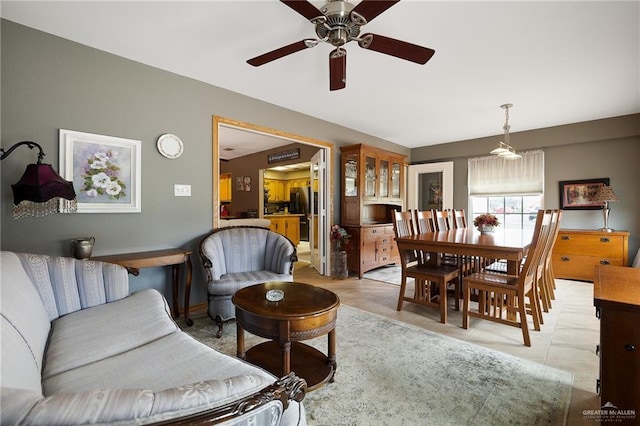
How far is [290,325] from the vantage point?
5.08 ft

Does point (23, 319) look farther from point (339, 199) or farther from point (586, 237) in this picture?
point (586, 237)

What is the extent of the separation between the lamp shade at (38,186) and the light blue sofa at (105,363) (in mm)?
454

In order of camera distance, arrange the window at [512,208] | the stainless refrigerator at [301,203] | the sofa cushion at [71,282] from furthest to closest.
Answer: the stainless refrigerator at [301,203] → the window at [512,208] → the sofa cushion at [71,282]

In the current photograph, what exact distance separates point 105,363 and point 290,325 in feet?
2.78

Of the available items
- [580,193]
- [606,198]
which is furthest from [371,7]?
[580,193]

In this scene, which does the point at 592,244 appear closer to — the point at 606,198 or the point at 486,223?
the point at 606,198

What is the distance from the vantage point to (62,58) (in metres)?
2.33

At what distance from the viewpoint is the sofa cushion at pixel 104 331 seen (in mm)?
1270

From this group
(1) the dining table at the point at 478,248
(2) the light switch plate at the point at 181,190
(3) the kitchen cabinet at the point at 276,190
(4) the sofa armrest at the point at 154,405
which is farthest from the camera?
(3) the kitchen cabinet at the point at 276,190

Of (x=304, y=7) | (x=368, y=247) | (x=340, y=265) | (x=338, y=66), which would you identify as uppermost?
(x=304, y=7)

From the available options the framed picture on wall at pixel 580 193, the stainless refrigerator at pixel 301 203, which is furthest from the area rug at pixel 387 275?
the stainless refrigerator at pixel 301 203

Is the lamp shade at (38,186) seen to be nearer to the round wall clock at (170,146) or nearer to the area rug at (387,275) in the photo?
the round wall clock at (170,146)

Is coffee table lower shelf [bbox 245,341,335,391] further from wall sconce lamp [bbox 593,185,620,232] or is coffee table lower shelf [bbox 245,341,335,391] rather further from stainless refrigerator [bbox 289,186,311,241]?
stainless refrigerator [bbox 289,186,311,241]

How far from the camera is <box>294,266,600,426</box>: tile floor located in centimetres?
184
